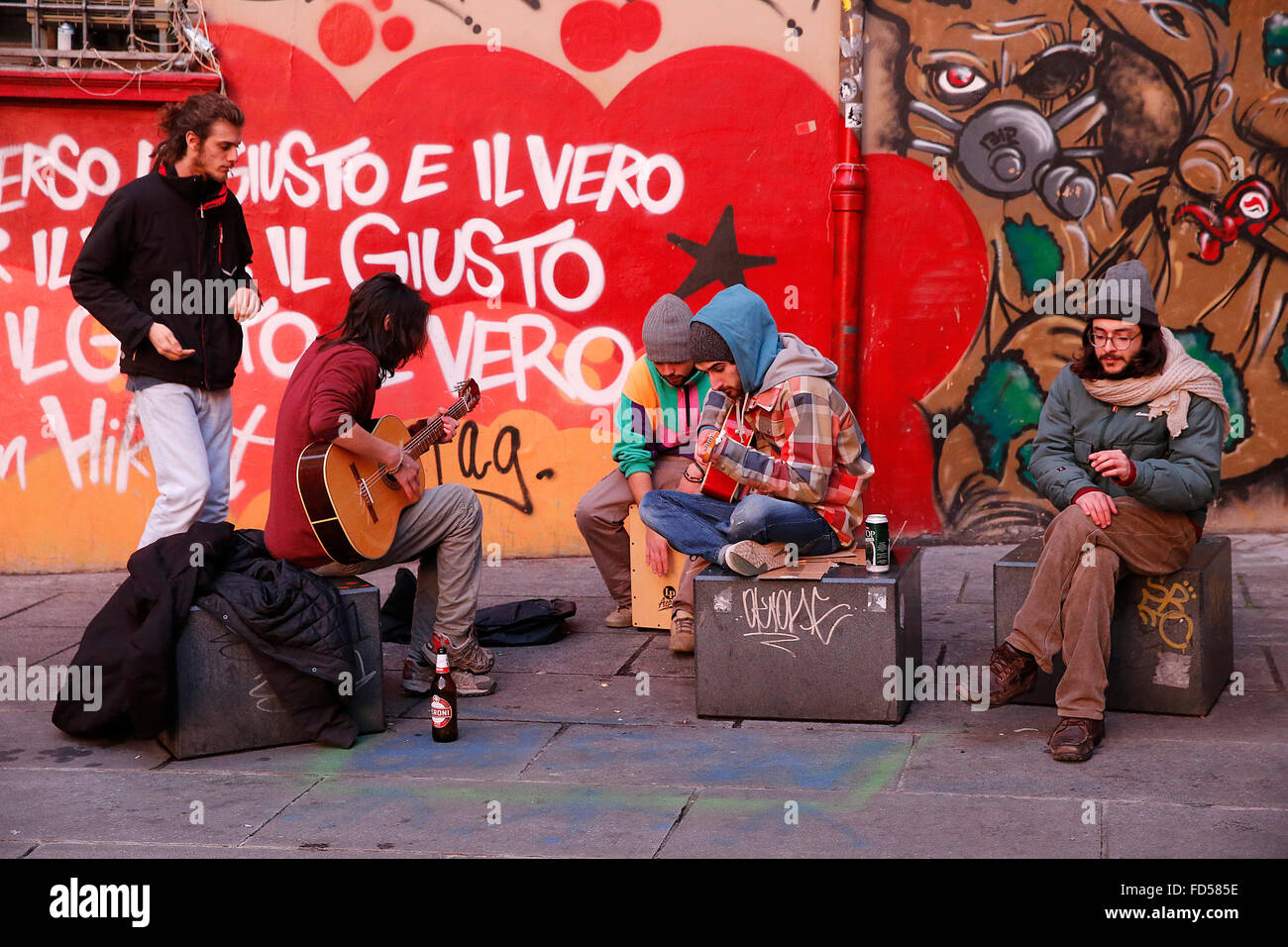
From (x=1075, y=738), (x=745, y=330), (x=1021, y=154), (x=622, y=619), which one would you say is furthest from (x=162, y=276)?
(x=1021, y=154)

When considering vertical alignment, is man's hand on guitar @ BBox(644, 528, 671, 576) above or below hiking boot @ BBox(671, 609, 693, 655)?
above

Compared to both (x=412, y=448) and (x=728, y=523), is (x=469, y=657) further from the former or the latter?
(x=728, y=523)

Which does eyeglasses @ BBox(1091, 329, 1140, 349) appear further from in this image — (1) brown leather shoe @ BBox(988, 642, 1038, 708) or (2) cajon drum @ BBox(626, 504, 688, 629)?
(2) cajon drum @ BBox(626, 504, 688, 629)

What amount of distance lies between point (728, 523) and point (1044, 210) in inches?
131

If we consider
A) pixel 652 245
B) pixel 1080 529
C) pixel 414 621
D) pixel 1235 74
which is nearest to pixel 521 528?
pixel 652 245

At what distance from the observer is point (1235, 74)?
7402 millimetres

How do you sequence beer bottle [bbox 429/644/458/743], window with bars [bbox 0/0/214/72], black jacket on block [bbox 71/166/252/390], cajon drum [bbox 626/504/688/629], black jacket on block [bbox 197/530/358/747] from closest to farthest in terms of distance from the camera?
1. black jacket on block [bbox 197/530/358/747]
2. beer bottle [bbox 429/644/458/743]
3. black jacket on block [bbox 71/166/252/390]
4. cajon drum [bbox 626/504/688/629]
5. window with bars [bbox 0/0/214/72]

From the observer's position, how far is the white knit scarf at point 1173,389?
4.66 m

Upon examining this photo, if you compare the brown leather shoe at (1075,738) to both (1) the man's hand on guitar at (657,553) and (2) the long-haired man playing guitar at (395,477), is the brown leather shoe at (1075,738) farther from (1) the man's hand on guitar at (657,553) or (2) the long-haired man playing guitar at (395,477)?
(2) the long-haired man playing guitar at (395,477)

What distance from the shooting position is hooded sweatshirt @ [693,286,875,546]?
492cm

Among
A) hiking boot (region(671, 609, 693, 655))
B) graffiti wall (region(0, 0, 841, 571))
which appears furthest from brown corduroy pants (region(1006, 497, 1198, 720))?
graffiti wall (region(0, 0, 841, 571))

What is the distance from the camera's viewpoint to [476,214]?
7.67 metres

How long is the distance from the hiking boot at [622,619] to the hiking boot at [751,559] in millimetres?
1529

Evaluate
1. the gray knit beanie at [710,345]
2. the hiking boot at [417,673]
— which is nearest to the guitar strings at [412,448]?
the hiking boot at [417,673]
